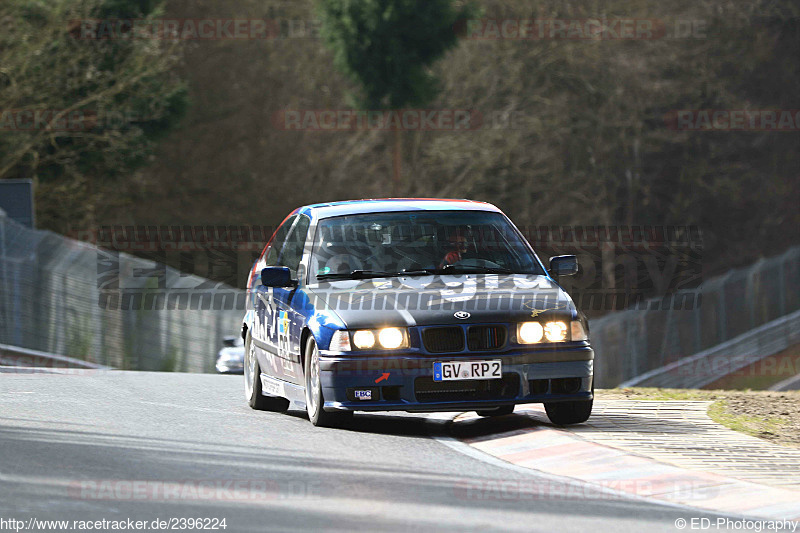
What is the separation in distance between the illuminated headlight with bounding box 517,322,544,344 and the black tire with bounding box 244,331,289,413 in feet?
10.2

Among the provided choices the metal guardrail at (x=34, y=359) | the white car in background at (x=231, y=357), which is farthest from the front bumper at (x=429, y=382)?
the metal guardrail at (x=34, y=359)

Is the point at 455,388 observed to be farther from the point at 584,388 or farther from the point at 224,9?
the point at 224,9

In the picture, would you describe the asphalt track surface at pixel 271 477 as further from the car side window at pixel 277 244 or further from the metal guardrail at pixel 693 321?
the metal guardrail at pixel 693 321

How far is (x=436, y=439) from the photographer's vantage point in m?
10.4

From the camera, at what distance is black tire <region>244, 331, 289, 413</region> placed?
498 inches

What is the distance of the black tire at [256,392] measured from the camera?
41.5ft

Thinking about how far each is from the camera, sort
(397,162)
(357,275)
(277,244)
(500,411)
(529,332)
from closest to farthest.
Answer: (529,332), (357,275), (500,411), (277,244), (397,162)

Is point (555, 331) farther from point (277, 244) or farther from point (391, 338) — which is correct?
point (277, 244)

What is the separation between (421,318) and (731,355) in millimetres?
20791

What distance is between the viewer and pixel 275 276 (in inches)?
441

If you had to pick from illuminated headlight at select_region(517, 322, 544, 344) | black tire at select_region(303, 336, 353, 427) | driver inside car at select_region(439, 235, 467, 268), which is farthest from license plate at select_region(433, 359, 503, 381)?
driver inside car at select_region(439, 235, 467, 268)

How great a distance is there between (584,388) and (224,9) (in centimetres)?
4679

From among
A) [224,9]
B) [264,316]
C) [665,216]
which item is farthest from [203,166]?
[264,316]

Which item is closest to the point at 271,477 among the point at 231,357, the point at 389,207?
the point at 389,207
